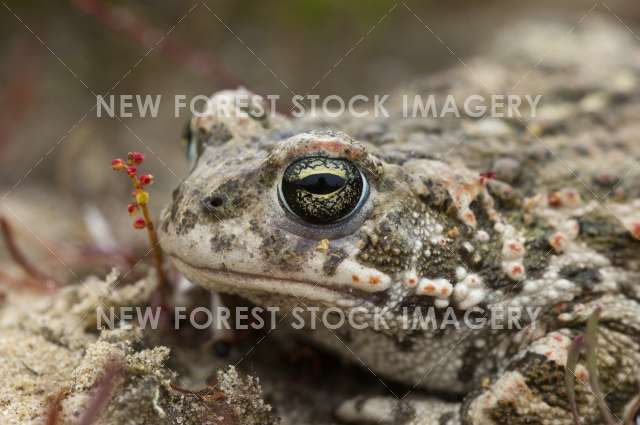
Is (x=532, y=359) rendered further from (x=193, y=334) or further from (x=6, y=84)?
(x=6, y=84)

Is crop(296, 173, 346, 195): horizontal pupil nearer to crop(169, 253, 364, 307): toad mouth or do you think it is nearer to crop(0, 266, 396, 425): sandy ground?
crop(169, 253, 364, 307): toad mouth

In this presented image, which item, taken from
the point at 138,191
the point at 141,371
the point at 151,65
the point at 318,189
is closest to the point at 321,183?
the point at 318,189

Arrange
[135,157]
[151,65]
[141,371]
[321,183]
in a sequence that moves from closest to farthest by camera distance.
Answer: [141,371], [321,183], [135,157], [151,65]

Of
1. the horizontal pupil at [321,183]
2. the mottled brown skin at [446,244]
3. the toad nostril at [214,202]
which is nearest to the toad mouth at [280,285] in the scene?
the mottled brown skin at [446,244]

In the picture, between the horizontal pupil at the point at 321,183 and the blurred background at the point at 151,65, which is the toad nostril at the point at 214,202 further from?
the blurred background at the point at 151,65

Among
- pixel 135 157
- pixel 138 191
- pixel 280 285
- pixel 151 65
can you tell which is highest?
pixel 151 65

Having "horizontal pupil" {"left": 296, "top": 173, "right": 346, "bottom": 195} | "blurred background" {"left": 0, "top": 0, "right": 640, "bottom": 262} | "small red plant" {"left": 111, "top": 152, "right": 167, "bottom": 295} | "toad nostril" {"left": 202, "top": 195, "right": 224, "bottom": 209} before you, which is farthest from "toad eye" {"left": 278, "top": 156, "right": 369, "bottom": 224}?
"blurred background" {"left": 0, "top": 0, "right": 640, "bottom": 262}

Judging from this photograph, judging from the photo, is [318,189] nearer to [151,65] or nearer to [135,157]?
[135,157]
